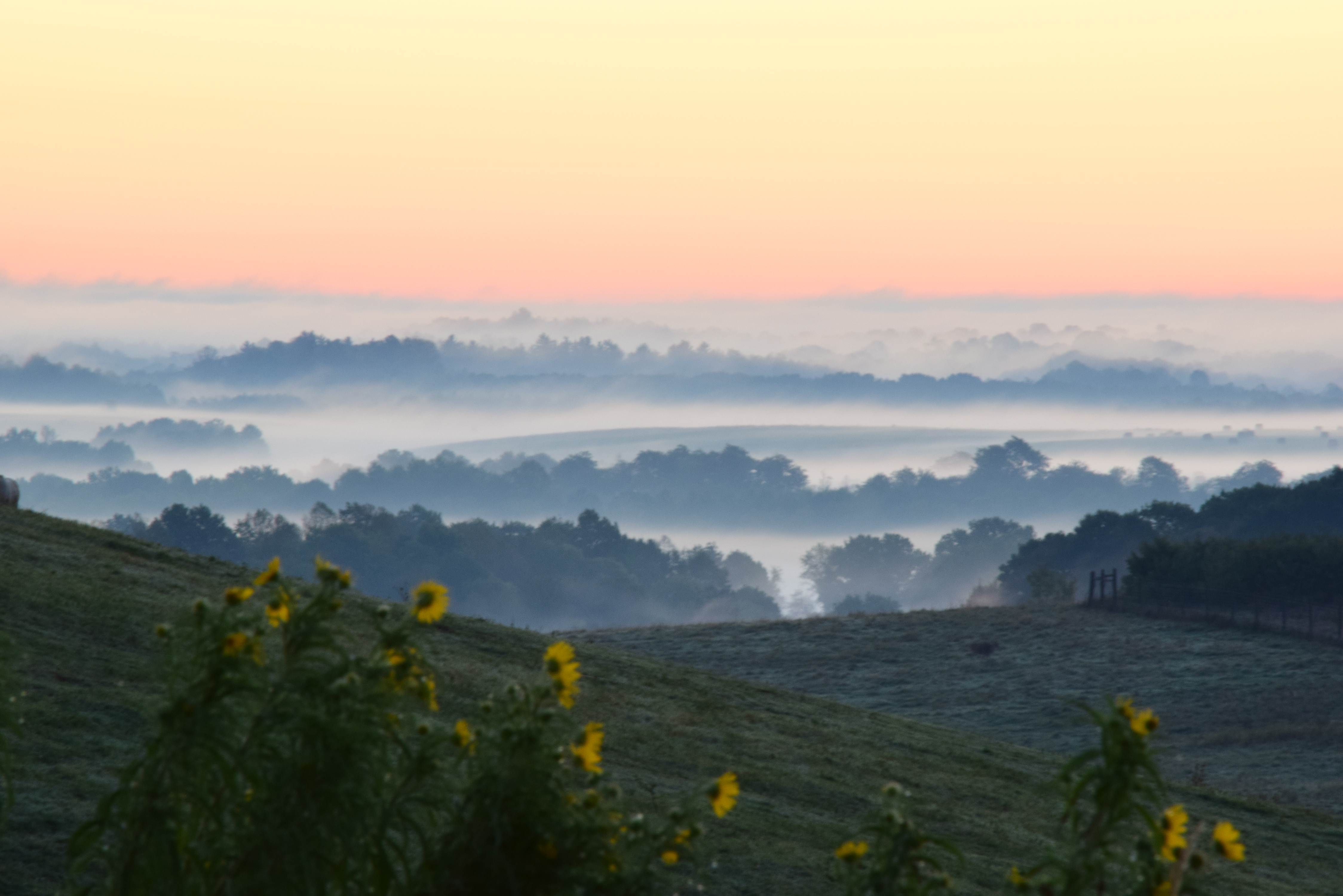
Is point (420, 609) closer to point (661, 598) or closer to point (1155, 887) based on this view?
point (1155, 887)

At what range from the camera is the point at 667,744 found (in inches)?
567

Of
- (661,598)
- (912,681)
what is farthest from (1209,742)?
(661,598)

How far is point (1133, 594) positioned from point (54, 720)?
38.7m

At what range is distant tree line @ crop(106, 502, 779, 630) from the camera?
4451 inches

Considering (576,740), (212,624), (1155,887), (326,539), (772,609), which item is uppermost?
(212,624)

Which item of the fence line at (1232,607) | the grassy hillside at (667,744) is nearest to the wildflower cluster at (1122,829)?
the grassy hillside at (667,744)

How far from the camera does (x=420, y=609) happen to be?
426cm

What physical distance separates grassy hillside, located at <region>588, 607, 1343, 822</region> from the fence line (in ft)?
2.40

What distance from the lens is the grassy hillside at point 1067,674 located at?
26.0m

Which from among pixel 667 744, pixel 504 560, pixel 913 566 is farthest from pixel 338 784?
pixel 913 566

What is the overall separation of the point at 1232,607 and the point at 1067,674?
9883 millimetres

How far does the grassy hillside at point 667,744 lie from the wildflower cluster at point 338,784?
0.28 meters

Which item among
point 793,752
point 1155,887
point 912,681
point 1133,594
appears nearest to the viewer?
point 1155,887

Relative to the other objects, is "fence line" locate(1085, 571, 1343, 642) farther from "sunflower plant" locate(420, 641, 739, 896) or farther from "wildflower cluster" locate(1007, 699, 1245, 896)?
"sunflower plant" locate(420, 641, 739, 896)
